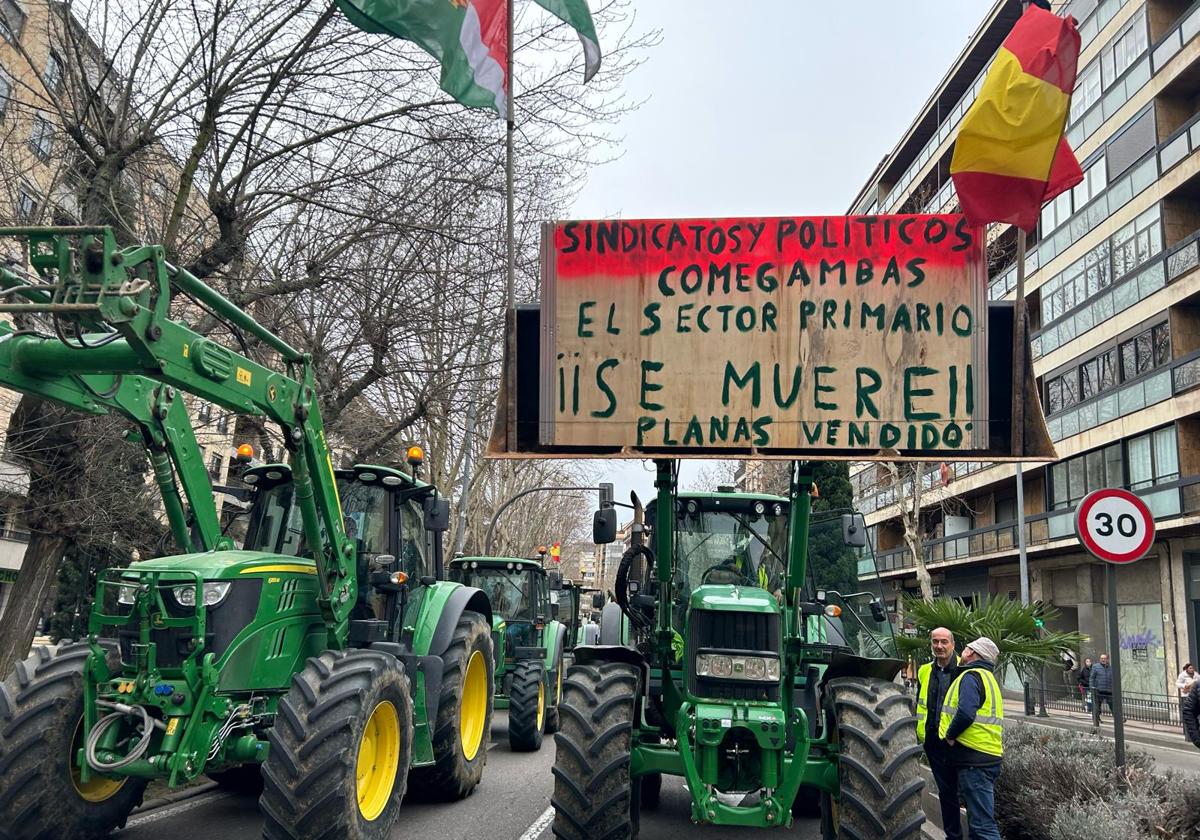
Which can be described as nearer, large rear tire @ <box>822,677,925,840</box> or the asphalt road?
large rear tire @ <box>822,677,925,840</box>

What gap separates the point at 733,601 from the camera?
675 cm

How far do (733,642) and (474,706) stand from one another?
4.31 meters

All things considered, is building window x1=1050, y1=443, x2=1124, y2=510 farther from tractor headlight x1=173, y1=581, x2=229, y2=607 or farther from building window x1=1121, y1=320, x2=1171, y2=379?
tractor headlight x1=173, y1=581, x2=229, y2=607

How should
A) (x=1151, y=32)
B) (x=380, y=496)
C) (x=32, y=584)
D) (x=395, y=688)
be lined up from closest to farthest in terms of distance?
(x=395, y=688) < (x=380, y=496) < (x=32, y=584) < (x=1151, y=32)

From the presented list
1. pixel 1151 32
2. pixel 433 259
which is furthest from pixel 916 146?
pixel 433 259

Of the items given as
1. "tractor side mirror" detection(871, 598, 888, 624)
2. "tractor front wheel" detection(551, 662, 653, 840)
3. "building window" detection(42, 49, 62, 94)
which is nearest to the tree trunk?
"building window" detection(42, 49, 62, 94)

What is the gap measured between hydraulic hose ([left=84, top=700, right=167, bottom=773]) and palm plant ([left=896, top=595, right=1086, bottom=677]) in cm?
786

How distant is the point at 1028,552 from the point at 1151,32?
16.9 metres

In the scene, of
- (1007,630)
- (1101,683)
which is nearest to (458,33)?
(1007,630)

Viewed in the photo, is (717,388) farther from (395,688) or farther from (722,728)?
(395,688)

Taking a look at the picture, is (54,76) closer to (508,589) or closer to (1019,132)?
(508,589)

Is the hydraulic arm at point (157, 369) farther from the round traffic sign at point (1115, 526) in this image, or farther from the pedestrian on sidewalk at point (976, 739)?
the round traffic sign at point (1115, 526)

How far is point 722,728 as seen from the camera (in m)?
6.23

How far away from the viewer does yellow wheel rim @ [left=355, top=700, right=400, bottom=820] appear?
6746mm
